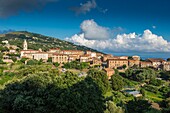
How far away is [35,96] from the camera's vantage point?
2148 centimetres

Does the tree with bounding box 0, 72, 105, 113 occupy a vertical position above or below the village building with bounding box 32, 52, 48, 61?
below

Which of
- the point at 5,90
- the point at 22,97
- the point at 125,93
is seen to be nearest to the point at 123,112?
the point at 22,97

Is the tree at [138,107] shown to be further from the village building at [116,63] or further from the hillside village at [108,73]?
the village building at [116,63]

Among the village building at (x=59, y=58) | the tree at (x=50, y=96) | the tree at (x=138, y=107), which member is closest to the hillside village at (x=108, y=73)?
the village building at (x=59, y=58)

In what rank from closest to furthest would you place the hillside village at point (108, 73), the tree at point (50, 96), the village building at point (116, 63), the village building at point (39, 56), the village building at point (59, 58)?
the tree at point (50, 96) → the hillside village at point (108, 73) → the village building at point (59, 58) → the village building at point (116, 63) → the village building at point (39, 56)

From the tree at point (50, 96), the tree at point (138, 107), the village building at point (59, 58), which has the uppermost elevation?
the village building at point (59, 58)

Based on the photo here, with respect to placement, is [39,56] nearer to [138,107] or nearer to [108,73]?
[108,73]

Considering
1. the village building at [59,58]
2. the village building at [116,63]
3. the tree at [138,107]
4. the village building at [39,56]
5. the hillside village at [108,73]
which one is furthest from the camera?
the village building at [39,56]

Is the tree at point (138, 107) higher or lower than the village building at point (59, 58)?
lower

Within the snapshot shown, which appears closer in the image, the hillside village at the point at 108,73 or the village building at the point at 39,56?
the hillside village at the point at 108,73

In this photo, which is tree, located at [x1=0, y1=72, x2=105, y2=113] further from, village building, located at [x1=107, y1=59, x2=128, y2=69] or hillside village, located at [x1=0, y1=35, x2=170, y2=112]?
village building, located at [x1=107, y1=59, x2=128, y2=69]

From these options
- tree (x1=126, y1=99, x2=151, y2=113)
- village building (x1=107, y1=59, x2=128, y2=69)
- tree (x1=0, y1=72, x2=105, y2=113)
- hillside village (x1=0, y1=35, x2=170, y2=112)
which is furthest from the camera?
village building (x1=107, y1=59, x2=128, y2=69)

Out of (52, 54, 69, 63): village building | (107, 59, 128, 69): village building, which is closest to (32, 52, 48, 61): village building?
(52, 54, 69, 63): village building

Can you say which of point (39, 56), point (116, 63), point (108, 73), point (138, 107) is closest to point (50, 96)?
point (138, 107)
